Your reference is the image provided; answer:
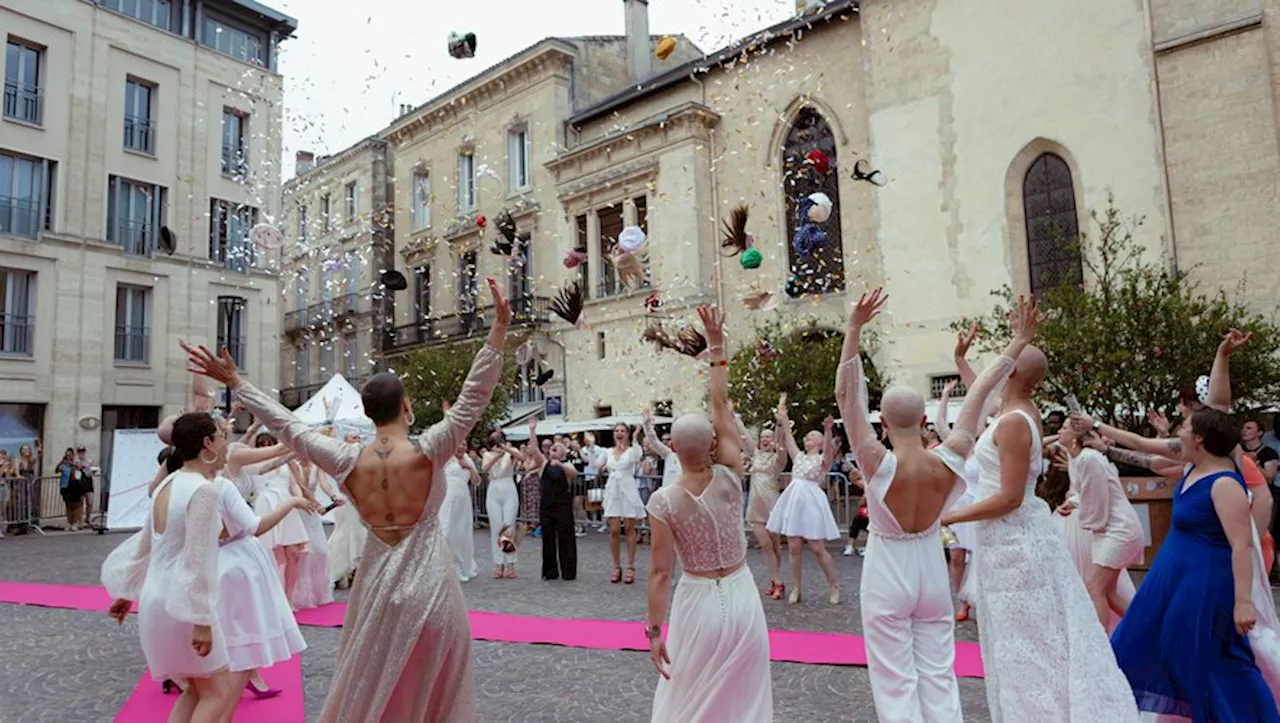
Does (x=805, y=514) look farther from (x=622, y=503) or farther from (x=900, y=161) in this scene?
(x=900, y=161)

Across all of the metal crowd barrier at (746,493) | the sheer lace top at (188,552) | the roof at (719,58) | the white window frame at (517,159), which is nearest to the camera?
the sheer lace top at (188,552)

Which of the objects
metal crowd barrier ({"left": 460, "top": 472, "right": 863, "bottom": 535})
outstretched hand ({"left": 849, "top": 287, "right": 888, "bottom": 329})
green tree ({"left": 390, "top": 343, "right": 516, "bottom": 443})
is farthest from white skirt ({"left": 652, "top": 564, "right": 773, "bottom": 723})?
green tree ({"left": 390, "top": 343, "right": 516, "bottom": 443})

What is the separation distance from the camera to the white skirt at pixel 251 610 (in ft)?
16.7

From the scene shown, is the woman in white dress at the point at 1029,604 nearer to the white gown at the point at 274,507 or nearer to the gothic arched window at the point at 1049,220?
the white gown at the point at 274,507

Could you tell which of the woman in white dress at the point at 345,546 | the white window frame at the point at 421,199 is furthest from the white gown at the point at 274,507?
the white window frame at the point at 421,199

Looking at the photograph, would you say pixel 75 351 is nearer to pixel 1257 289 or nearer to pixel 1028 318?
pixel 1028 318

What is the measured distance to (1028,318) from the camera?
16.4 feet

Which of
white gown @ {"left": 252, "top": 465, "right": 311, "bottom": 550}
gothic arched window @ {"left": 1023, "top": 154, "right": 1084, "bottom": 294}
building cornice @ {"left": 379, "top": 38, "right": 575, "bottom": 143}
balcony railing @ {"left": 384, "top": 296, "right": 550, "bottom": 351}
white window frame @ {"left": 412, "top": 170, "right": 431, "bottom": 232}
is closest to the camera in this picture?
white gown @ {"left": 252, "top": 465, "right": 311, "bottom": 550}

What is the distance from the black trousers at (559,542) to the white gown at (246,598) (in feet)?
22.0

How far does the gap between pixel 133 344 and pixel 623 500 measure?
20441 mm

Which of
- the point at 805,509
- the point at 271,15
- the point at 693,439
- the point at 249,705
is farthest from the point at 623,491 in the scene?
the point at 271,15

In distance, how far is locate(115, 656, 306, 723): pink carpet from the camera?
5969 millimetres

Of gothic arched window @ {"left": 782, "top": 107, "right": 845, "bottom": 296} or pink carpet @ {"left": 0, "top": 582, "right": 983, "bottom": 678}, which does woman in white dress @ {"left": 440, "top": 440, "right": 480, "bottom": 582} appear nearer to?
pink carpet @ {"left": 0, "top": 582, "right": 983, "bottom": 678}

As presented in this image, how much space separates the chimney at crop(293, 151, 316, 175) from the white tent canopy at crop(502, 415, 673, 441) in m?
21.5
